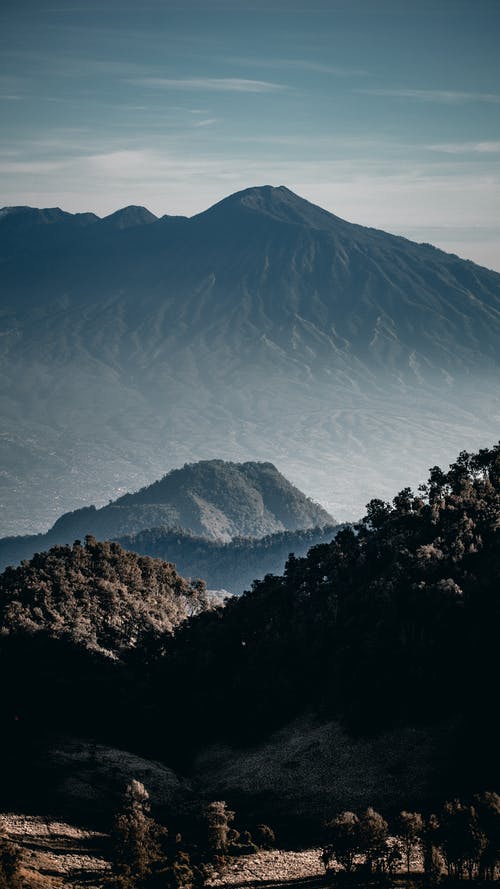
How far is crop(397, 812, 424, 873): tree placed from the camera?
36.9 metres

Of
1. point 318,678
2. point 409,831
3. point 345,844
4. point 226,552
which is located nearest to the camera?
point 409,831

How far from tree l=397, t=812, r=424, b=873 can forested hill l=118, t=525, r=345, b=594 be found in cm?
11142

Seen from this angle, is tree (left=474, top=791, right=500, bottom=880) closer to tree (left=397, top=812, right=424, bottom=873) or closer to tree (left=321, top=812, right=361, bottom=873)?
tree (left=397, top=812, right=424, bottom=873)

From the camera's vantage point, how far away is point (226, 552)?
157875 mm

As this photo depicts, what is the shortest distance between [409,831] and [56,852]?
14689 mm

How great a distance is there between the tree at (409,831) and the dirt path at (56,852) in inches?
464

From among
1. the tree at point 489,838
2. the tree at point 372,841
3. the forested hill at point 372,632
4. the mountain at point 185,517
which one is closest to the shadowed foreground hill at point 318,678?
the forested hill at point 372,632

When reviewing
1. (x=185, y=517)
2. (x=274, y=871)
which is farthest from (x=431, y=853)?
(x=185, y=517)

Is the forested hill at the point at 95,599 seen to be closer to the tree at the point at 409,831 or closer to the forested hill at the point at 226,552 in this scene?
the tree at the point at 409,831

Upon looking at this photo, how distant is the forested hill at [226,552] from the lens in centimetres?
15200

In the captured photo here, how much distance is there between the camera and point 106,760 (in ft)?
165

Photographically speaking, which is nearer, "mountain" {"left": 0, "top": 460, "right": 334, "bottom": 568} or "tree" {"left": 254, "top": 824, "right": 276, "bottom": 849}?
"tree" {"left": 254, "top": 824, "right": 276, "bottom": 849}

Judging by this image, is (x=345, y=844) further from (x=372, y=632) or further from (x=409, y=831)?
(x=372, y=632)

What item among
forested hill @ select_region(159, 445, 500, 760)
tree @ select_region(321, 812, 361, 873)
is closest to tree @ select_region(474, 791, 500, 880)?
tree @ select_region(321, 812, 361, 873)
